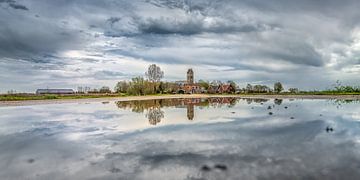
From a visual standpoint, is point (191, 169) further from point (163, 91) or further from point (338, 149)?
point (163, 91)

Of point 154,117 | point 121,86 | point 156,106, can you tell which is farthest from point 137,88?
point 154,117

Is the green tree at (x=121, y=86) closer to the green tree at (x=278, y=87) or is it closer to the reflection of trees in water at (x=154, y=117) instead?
the green tree at (x=278, y=87)

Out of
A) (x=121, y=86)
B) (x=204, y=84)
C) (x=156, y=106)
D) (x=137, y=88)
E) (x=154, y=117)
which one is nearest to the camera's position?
(x=154, y=117)

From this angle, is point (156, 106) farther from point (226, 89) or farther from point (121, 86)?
point (226, 89)

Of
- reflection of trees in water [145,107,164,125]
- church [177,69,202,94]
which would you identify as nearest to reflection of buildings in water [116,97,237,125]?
reflection of trees in water [145,107,164,125]

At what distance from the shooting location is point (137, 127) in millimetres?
18812

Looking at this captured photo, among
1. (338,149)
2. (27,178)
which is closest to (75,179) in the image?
(27,178)

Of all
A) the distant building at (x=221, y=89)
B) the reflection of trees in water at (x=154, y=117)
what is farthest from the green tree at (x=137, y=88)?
the reflection of trees in water at (x=154, y=117)

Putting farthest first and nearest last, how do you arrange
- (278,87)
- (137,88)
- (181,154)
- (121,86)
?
(278,87)
(121,86)
(137,88)
(181,154)

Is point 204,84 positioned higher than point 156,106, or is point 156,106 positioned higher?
point 204,84

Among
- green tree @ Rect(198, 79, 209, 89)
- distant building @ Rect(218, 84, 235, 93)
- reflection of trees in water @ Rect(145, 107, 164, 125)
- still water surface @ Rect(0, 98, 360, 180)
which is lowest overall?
still water surface @ Rect(0, 98, 360, 180)

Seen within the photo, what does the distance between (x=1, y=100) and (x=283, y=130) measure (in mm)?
51485

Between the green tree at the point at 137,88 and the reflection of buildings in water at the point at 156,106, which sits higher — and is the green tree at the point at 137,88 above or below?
above

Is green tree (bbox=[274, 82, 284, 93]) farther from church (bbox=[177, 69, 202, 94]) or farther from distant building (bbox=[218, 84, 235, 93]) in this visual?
church (bbox=[177, 69, 202, 94])
